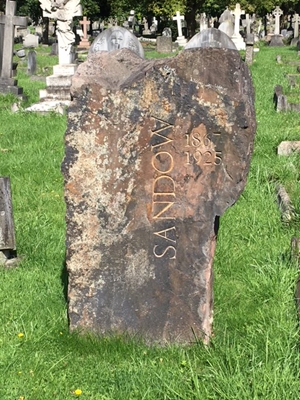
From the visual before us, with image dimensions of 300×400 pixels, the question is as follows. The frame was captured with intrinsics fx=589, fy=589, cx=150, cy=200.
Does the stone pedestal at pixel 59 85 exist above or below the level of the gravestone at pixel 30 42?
below

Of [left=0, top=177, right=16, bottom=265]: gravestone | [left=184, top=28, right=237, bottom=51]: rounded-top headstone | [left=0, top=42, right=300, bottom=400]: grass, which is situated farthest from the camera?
[left=184, top=28, right=237, bottom=51]: rounded-top headstone

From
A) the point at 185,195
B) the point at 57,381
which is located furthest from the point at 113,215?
the point at 57,381

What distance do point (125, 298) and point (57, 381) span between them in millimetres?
619

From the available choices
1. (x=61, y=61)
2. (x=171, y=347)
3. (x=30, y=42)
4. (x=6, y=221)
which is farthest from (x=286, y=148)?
(x=30, y=42)

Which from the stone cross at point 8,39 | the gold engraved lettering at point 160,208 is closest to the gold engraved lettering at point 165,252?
the gold engraved lettering at point 160,208

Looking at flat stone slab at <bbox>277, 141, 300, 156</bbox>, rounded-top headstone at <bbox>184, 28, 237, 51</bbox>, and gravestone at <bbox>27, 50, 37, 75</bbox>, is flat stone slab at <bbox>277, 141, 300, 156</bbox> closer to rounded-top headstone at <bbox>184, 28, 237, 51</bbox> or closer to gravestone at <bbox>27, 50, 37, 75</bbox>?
rounded-top headstone at <bbox>184, 28, 237, 51</bbox>

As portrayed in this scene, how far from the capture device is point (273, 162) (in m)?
7.26

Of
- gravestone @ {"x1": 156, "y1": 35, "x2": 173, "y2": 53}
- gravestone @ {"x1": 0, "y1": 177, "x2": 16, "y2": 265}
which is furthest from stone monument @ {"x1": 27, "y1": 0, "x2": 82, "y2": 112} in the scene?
gravestone @ {"x1": 156, "y1": 35, "x2": 173, "y2": 53}

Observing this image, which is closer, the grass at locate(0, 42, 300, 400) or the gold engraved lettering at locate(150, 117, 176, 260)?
the grass at locate(0, 42, 300, 400)

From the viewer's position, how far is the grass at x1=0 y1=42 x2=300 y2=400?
9.78 feet

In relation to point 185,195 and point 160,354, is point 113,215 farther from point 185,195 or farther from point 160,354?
point 160,354

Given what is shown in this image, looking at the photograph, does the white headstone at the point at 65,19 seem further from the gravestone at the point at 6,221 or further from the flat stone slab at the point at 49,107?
the gravestone at the point at 6,221

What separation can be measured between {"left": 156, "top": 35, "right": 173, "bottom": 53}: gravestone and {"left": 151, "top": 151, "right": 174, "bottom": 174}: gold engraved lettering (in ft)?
86.8

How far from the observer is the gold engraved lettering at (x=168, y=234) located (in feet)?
11.1
